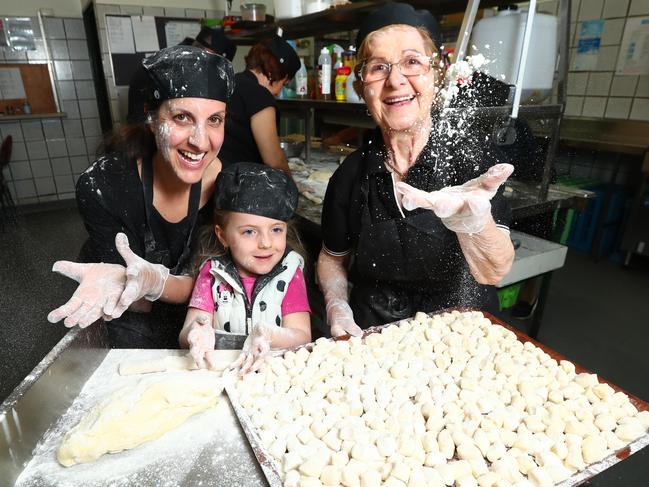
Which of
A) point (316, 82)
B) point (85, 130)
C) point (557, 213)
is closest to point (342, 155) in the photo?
point (316, 82)

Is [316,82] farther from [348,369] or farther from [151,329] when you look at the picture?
[348,369]

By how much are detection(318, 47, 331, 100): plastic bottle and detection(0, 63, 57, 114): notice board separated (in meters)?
A: 4.06

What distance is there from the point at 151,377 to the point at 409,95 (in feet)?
3.12

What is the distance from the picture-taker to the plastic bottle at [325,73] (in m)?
2.36

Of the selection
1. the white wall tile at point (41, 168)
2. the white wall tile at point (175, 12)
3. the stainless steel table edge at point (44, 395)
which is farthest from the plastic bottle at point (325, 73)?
the white wall tile at point (41, 168)

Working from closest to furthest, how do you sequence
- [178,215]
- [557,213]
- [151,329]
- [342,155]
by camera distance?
[178,215], [151,329], [557,213], [342,155]

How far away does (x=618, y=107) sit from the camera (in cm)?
376

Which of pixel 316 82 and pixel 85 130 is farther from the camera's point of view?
pixel 85 130

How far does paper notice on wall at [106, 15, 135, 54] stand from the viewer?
447cm

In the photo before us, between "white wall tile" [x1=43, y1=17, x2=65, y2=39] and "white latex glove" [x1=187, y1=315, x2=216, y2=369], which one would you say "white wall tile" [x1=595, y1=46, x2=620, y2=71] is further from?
"white wall tile" [x1=43, y1=17, x2=65, y2=39]

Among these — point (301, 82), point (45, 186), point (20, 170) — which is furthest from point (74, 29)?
point (301, 82)

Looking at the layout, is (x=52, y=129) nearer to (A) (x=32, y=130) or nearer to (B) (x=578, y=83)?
(A) (x=32, y=130)

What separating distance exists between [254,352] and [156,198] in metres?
0.68

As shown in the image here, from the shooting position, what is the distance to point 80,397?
3.14 ft
